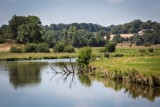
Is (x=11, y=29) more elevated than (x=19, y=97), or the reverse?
(x=11, y=29)

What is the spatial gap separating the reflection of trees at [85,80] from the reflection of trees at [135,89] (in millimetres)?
2631

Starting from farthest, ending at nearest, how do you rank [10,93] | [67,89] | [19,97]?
1. [67,89]
2. [10,93]
3. [19,97]

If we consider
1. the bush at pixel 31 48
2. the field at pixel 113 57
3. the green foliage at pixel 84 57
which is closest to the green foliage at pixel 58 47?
the bush at pixel 31 48

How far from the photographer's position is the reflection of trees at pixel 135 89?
4316 cm

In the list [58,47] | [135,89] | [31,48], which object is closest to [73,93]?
[135,89]

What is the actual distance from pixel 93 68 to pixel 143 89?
19.1 meters

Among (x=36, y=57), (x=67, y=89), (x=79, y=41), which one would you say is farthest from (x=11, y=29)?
(x=67, y=89)

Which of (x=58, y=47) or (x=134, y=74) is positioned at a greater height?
(x=58, y=47)

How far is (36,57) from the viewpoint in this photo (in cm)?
11406

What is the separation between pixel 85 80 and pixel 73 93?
36.4ft

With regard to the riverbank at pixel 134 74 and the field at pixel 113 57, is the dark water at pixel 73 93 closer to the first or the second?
the riverbank at pixel 134 74

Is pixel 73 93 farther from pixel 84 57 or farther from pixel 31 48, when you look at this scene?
pixel 31 48

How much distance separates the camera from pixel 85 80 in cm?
5722

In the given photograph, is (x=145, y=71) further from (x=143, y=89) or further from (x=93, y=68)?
(x=93, y=68)
